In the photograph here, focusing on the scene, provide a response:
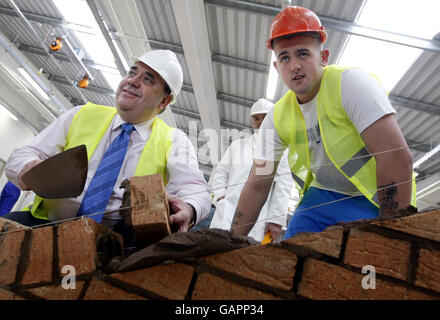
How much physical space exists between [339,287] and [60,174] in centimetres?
94

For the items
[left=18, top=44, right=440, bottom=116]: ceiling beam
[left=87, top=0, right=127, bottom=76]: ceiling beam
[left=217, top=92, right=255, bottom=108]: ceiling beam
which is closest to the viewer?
[left=87, top=0, right=127, bottom=76]: ceiling beam

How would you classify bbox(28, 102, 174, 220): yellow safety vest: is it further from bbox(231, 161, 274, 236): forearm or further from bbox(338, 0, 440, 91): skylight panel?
bbox(338, 0, 440, 91): skylight panel

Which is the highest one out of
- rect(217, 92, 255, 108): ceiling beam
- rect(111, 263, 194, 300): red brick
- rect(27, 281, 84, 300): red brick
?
rect(217, 92, 255, 108): ceiling beam

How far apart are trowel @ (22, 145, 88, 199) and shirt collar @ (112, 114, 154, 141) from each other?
70cm

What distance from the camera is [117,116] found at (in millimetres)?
1829

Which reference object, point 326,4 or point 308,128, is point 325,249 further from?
point 326,4

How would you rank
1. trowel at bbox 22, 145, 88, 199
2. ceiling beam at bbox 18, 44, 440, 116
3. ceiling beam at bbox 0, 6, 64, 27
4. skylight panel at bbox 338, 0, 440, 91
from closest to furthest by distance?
trowel at bbox 22, 145, 88, 199 < skylight panel at bbox 338, 0, 440, 91 < ceiling beam at bbox 18, 44, 440, 116 < ceiling beam at bbox 0, 6, 64, 27

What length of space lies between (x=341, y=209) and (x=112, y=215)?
107 centimetres

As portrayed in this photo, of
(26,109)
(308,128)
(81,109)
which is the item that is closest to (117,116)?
(81,109)

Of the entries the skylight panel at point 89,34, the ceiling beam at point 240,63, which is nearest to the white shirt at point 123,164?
the skylight panel at point 89,34

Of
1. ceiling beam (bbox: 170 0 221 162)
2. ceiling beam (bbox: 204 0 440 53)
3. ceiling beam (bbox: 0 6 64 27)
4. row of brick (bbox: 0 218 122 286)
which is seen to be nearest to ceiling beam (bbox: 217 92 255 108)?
ceiling beam (bbox: 170 0 221 162)

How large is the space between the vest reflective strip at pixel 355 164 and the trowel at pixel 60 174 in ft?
3.53

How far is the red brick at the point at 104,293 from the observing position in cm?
80

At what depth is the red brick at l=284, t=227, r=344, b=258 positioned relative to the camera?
78 cm
